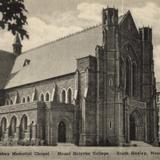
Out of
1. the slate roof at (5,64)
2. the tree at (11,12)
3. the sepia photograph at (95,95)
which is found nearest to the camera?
the tree at (11,12)

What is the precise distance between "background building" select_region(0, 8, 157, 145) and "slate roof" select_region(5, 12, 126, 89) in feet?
0.43

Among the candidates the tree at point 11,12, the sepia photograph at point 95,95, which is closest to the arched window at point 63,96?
the sepia photograph at point 95,95

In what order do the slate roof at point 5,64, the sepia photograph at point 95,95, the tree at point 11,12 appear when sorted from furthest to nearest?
the slate roof at point 5,64, the sepia photograph at point 95,95, the tree at point 11,12

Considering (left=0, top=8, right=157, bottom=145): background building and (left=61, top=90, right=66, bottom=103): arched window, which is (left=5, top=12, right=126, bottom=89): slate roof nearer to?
(left=0, top=8, right=157, bottom=145): background building

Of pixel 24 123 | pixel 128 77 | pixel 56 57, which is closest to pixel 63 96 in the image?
pixel 24 123

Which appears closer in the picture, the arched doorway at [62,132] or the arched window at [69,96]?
the arched doorway at [62,132]

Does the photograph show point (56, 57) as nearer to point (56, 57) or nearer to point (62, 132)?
point (56, 57)

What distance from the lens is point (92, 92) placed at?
4119 cm

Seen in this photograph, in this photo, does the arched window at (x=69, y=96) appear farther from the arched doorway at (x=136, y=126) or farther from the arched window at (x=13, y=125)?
the arched doorway at (x=136, y=126)

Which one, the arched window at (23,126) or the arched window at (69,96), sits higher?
the arched window at (69,96)

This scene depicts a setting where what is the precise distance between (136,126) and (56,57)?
1240 cm

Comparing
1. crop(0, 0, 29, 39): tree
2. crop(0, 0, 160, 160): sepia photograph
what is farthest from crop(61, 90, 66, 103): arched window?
crop(0, 0, 29, 39): tree

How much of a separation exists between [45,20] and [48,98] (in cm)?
2547

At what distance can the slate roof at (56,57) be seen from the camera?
1772 inches
